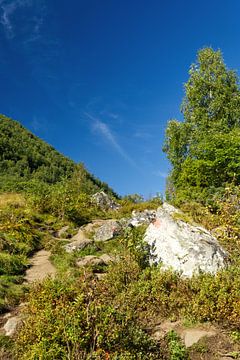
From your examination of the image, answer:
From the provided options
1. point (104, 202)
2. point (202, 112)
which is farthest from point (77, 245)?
point (202, 112)

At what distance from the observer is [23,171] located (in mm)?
50938

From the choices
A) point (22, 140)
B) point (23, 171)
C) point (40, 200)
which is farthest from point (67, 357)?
point (22, 140)

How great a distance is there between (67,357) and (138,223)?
13773 millimetres

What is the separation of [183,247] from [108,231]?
684 cm

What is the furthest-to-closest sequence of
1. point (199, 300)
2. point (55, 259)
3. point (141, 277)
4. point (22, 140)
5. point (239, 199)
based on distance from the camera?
point (22, 140) → point (55, 259) → point (141, 277) → point (239, 199) → point (199, 300)

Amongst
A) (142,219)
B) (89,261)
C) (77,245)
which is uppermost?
(142,219)

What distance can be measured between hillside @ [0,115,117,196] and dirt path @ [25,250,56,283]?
2147 cm

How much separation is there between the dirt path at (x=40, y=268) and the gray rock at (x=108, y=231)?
9.71 ft

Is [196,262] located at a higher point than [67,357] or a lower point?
higher

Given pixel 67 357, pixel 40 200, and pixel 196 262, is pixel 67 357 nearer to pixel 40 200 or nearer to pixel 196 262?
pixel 196 262

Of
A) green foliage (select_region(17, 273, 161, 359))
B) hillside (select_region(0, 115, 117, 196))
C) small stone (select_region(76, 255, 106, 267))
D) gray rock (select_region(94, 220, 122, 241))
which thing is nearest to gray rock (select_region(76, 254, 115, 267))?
small stone (select_region(76, 255, 106, 267))

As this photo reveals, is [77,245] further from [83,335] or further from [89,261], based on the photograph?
[83,335]

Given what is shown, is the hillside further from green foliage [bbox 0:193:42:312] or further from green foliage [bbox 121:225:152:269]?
green foliage [bbox 121:225:152:269]

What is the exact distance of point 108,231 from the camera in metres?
18.4
